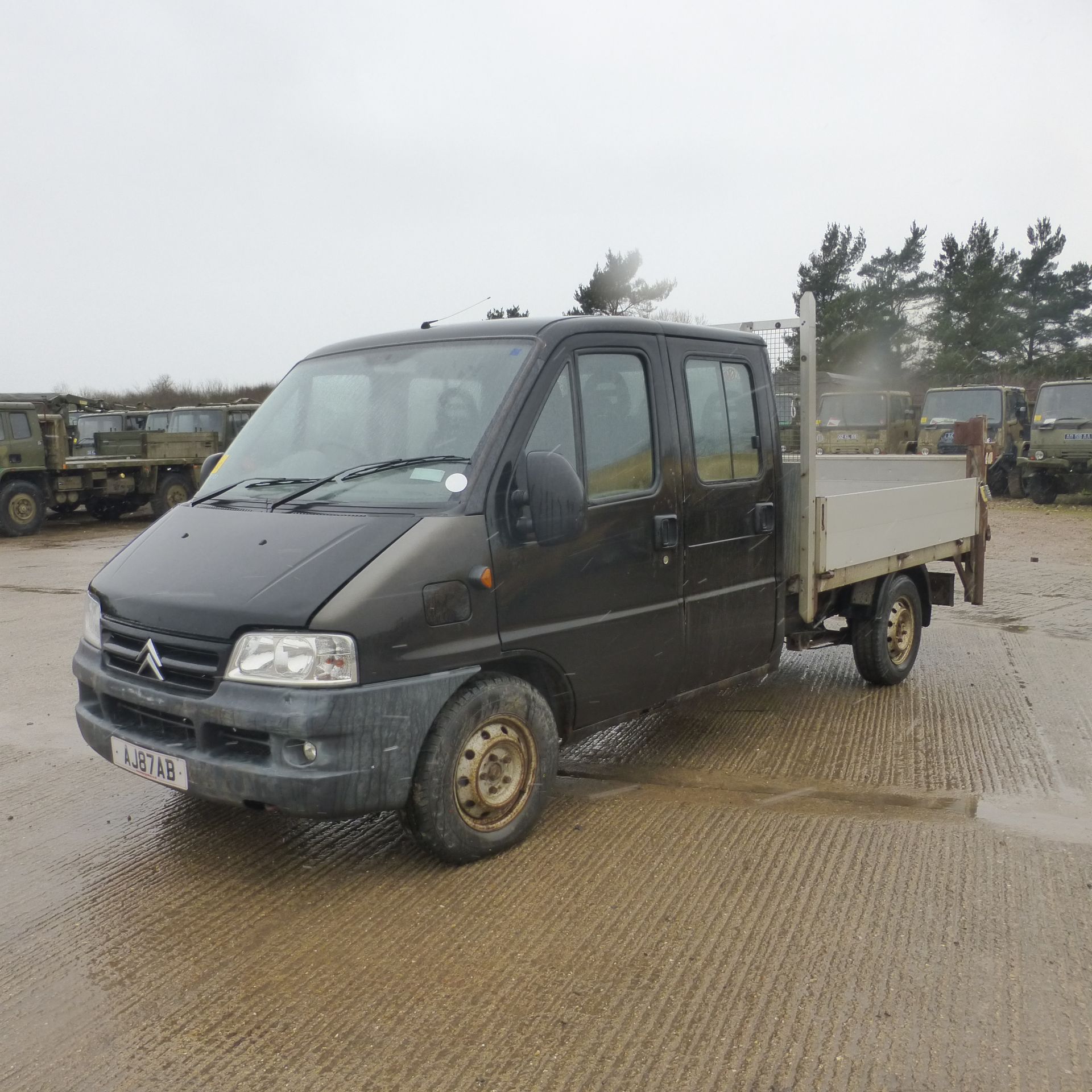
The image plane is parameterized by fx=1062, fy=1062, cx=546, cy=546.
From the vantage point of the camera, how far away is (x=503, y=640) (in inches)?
156

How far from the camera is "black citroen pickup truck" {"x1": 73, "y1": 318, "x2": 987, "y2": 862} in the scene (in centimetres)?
356

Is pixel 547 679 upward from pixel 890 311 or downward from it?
downward

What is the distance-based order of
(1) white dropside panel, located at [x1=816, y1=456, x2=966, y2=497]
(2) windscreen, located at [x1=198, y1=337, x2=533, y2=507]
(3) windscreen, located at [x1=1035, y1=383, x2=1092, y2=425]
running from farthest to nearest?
1. (3) windscreen, located at [x1=1035, y1=383, x2=1092, y2=425]
2. (1) white dropside panel, located at [x1=816, y1=456, x2=966, y2=497]
3. (2) windscreen, located at [x1=198, y1=337, x2=533, y2=507]

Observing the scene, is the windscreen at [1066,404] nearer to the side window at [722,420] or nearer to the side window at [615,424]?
the side window at [722,420]

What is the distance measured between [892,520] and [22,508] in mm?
16353

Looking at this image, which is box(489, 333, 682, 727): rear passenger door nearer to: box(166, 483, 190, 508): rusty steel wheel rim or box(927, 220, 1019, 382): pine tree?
box(166, 483, 190, 508): rusty steel wheel rim

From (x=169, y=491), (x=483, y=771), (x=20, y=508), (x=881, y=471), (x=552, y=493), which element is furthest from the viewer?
A: (x=169, y=491)

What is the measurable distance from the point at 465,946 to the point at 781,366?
3.55 m

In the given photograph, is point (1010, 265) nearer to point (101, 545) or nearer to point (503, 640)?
point (101, 545)

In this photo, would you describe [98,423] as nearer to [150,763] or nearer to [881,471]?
[881,471]

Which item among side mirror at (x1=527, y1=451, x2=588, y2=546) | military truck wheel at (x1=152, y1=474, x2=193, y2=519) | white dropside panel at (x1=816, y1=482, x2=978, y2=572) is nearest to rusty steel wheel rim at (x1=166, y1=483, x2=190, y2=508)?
military truck wheel at (x1=152, y1=474, x2=193, y2=519)

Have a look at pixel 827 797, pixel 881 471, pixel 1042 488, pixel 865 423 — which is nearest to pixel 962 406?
pixel 865 423

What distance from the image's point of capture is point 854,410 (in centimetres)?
2355

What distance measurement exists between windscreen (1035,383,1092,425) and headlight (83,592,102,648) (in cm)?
1944
